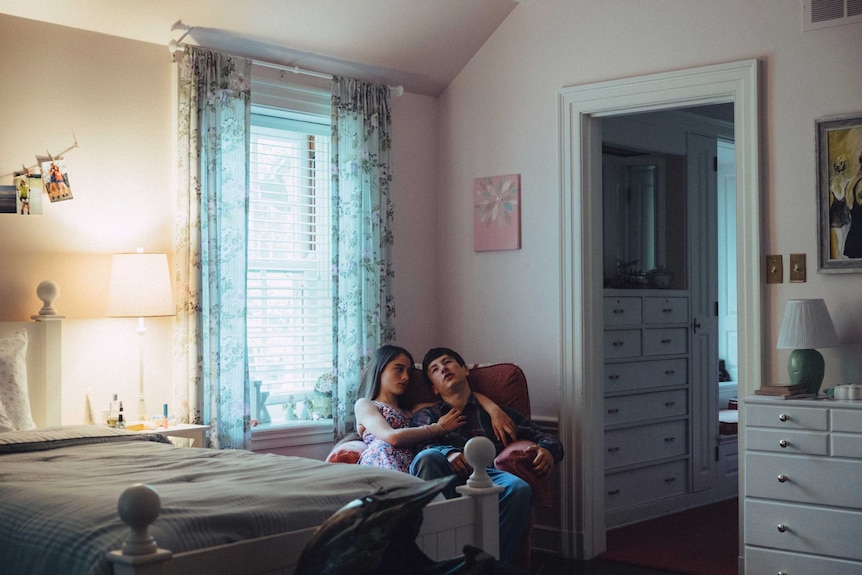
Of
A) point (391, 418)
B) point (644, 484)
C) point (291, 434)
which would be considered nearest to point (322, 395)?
point (291, 434)

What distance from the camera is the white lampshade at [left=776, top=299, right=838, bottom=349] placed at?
3795 mm

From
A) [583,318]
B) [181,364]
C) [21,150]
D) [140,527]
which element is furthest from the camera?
[583,318]

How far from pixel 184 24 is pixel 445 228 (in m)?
1.83

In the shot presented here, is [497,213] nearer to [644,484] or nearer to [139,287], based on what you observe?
[644,484]

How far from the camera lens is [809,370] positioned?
389 cm

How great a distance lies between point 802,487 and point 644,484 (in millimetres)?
1774

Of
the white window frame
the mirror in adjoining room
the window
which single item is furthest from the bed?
the mirror in adjoining room

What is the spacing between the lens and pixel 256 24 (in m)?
4.45

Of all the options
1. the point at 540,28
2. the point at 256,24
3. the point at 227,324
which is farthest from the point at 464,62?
the point at 227,324

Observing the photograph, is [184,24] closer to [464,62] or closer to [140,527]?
[464,62]

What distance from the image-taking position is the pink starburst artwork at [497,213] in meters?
5.00

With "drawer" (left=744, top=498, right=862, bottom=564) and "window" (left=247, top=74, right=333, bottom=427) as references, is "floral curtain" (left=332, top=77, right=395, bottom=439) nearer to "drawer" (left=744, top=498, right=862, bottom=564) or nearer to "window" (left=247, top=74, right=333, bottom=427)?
"window" (left=247, top=74, right=333, bottom=427)

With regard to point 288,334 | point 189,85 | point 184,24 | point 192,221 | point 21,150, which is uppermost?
point 184,24

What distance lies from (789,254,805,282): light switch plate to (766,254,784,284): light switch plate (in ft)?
0.14
